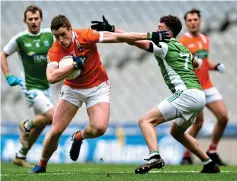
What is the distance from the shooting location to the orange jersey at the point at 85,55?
30.1 ft

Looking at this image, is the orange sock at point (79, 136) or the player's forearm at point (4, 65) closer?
the orange sock at point (79, 136)

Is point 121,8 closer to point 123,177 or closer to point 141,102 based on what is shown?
point 141,102

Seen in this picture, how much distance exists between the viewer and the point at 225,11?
1702 cm

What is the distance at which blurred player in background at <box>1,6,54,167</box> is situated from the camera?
38.8 ft

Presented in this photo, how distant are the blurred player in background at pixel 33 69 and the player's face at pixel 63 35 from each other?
2.73 meters

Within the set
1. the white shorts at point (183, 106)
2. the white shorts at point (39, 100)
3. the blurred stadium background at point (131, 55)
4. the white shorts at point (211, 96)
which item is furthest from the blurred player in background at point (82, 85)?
the blurred stadium background at point (131, 55)

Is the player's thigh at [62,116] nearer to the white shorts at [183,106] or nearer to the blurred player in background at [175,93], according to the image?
the blurred player in background at [175,93]

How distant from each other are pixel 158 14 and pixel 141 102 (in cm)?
201

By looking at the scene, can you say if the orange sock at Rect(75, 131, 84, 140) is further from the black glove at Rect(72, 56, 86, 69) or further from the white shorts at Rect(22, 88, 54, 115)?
the white shorts at Rect(22, 88, 54, 115)

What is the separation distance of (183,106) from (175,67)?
1.56 ft

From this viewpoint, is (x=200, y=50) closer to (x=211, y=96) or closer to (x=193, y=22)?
(x=193, y=22)

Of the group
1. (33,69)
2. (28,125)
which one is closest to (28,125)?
(28,125)

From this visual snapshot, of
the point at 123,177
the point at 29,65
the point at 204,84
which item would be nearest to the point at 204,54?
the point at 204,84

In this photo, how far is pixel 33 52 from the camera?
39.3ft
